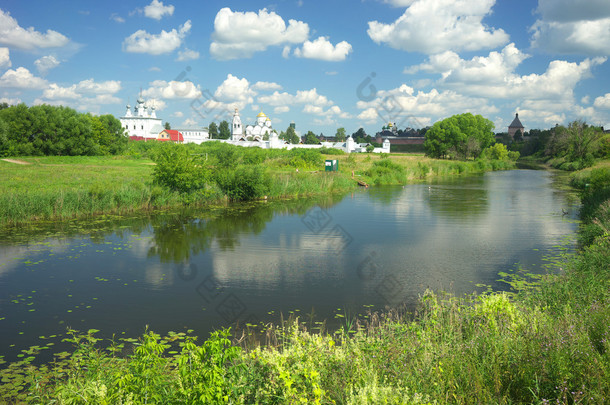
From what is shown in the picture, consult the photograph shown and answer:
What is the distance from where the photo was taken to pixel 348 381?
16.0ft

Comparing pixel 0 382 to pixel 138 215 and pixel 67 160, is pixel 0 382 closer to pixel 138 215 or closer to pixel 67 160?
pixel 138 215

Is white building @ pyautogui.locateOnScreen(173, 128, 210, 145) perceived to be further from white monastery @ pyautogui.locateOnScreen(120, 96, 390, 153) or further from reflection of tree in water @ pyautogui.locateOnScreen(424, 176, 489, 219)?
reflection of tree in water @ pyautogui.locateOnScreen(424, 176, 489, 219)

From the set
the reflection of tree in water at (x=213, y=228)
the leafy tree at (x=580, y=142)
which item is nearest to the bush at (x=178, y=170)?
the reflection of tree in water at (x=213, y=228)

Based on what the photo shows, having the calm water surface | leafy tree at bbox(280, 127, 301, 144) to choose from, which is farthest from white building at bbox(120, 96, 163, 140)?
the calm water surface

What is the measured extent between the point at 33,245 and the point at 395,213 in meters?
17.1

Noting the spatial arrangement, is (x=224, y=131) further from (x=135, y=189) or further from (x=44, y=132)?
(x=135, y=189)

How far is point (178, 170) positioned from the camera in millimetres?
23719

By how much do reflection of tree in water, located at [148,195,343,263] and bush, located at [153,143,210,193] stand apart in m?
2.49

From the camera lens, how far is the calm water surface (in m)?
9.34

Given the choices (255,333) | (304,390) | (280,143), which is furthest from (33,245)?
(280,143)

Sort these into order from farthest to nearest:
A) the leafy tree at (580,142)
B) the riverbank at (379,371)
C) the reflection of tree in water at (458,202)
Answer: the leafy tree at (580,142), the reflection of tree in water at (458,202), the riverbank at (379,371)

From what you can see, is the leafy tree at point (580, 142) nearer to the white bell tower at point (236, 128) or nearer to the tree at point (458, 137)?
the tree at point (458, 137)

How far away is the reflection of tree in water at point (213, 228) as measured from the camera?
15.3 m

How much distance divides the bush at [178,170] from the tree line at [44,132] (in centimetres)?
3682
